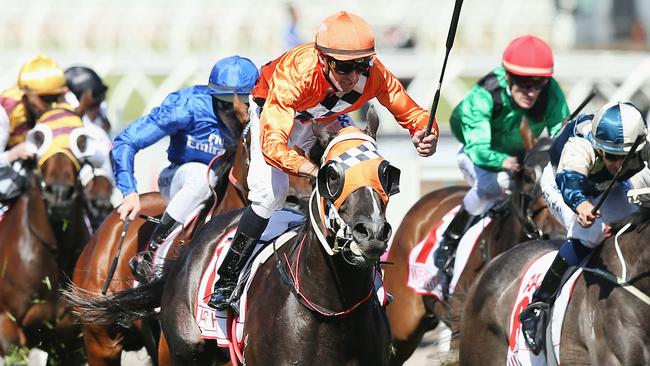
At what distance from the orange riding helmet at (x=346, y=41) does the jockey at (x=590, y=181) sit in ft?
3.62

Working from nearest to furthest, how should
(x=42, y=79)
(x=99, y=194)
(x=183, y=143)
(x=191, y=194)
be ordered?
(x=191, y=194)
(x=183, y=143)
(x=42, y=79)
(x=99, y=194)

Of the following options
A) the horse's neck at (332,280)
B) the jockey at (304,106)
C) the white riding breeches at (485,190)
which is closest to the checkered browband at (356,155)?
the jockey at (304,106)

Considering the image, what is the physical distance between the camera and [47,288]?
8.61m

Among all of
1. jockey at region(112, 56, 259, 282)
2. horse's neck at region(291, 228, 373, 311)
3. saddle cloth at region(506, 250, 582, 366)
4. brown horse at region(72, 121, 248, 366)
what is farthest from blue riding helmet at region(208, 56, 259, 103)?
horse's neck at region(291, 228, 373, 311)

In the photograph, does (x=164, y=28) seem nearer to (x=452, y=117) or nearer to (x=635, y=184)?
(x=452, y=117)

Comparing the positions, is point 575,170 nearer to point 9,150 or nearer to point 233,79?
point 233,79

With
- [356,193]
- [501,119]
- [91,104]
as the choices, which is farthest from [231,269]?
[91,104]

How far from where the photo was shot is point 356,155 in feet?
15.8

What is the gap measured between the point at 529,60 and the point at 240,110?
1876 mm

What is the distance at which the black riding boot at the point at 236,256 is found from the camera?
5.73m

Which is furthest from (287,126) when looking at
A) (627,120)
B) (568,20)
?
(568,20)

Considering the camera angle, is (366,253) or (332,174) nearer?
(366,253)

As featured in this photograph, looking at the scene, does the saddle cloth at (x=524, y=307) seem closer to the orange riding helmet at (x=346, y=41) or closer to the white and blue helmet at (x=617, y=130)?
the white and blue helmet at (x=617, y=130)

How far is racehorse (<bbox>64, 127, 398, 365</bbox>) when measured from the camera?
15.3 feet
